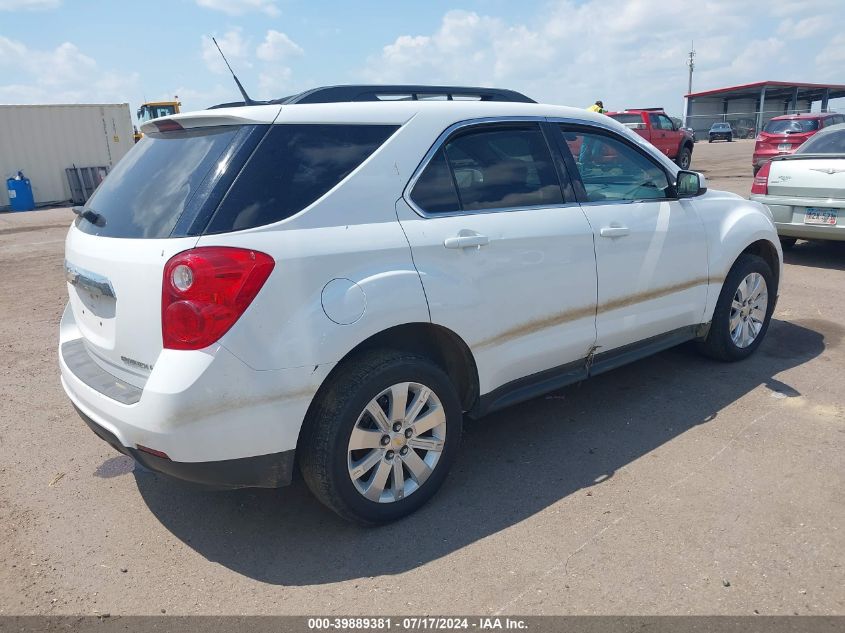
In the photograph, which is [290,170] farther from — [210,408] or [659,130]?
[659,130]

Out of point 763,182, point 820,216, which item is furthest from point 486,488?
point 763,182

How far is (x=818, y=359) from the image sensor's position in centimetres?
499

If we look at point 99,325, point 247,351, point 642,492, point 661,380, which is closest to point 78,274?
point 99,325

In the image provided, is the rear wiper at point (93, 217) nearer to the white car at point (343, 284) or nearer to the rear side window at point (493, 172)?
the white car at point (343, 284)

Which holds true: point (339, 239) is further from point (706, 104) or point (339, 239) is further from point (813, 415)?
point (706, 104)

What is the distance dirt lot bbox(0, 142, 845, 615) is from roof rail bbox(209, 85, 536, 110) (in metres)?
1.95

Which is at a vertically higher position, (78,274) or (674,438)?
(78,274)

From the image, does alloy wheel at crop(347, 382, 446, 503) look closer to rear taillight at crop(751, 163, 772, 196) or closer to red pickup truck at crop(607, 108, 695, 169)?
rear taillight at crop(751, 163, 772, 196)

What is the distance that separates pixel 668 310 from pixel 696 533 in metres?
1.71

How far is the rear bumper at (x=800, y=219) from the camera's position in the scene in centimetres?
726

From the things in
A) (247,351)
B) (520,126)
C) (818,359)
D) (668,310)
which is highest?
(520,126)

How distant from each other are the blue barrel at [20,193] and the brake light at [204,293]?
19.6 metres

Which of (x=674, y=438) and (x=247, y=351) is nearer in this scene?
(x=247, y=351)

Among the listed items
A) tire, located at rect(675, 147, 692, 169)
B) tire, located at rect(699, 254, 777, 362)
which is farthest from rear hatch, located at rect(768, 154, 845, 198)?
tire, located at rect(675, 147, 692, 169)
